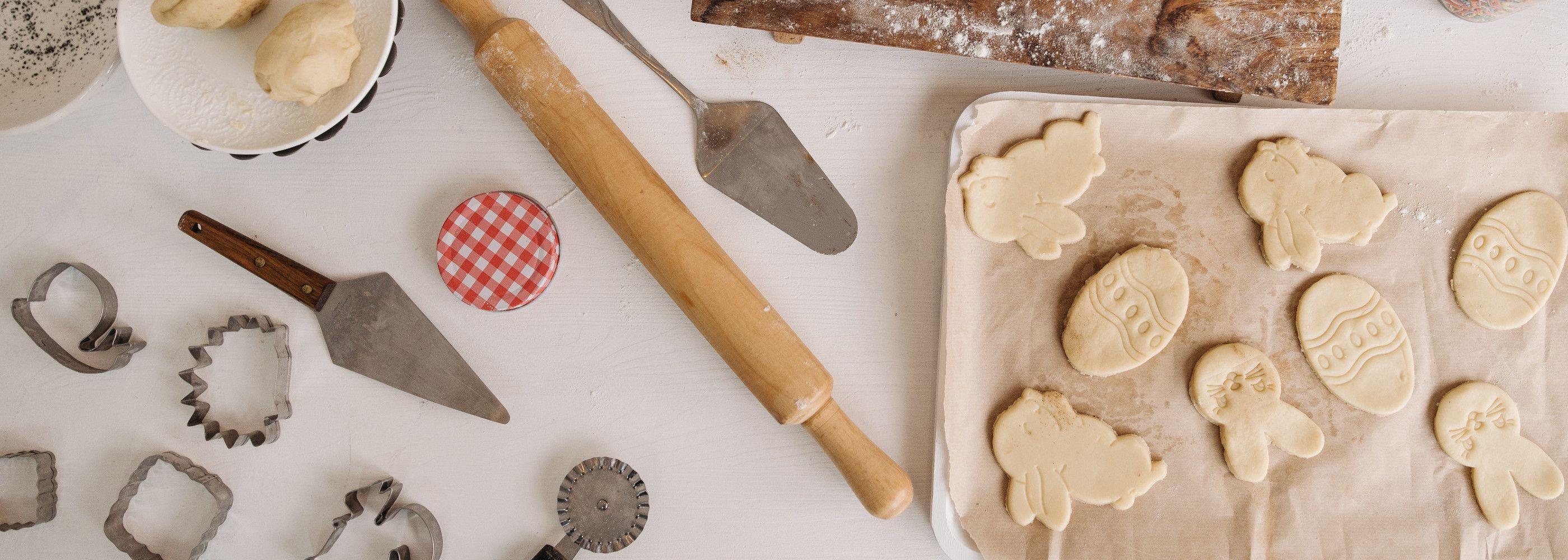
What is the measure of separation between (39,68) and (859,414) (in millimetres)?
1307

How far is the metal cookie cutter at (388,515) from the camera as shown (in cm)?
107

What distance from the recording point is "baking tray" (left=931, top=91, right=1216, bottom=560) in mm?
1056

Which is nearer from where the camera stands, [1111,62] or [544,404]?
[1111,62]

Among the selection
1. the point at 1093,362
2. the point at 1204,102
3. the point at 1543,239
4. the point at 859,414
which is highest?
the point at 1204,102

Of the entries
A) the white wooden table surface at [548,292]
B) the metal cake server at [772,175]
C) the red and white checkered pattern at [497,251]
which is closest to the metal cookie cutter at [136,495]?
the white wooden table surface at [548,292]

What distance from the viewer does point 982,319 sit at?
3.50 ft

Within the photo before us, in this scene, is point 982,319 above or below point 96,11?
below

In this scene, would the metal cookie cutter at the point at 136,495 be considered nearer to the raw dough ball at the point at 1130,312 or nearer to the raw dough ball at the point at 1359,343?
the raw dough ball at the point at 1130,312

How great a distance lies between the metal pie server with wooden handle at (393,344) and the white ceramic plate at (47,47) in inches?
10.0

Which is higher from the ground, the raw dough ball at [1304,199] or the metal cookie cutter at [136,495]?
the raw dough ball at [1304,199]

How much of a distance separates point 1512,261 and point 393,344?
1.62 m

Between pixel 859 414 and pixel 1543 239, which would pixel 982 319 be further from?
pixel 1543 239

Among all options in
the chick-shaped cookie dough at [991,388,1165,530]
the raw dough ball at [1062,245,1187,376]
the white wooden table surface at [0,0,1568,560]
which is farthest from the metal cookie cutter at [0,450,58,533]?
the raw dough ball at [1062,245,1187,376]

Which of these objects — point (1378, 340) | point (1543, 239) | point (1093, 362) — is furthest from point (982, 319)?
point (1543, 239)
